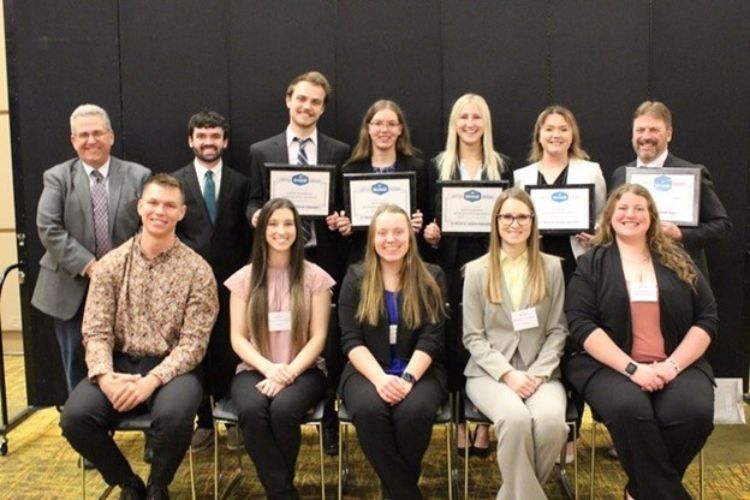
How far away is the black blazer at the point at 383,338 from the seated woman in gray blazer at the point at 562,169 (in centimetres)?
101

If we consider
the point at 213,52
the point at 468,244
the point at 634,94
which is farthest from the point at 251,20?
the point at 634,94

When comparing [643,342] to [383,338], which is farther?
[383,338]

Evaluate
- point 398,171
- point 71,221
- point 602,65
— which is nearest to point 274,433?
point 398,171

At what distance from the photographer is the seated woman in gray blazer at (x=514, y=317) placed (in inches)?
131

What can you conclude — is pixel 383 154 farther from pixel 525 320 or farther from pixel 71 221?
pixel 71 221

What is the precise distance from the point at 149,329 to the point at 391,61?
242 cm

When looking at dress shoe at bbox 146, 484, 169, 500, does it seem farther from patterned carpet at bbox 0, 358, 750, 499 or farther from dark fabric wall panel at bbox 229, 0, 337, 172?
dark fabric wall panel at bbox 229, 0, 337, 172

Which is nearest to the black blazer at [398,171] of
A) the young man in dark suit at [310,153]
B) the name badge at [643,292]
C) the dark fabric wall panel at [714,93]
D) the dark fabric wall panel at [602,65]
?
the young man in dark suit at [310,153]

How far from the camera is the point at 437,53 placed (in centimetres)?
473

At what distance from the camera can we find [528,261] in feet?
11.5

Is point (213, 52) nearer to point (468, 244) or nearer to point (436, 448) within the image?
point (468, 244)

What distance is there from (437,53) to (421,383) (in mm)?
2389

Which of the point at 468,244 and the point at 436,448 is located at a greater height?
the point at 468,244

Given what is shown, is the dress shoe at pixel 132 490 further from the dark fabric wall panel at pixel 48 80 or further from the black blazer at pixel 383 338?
the dark fabric wall panel at pixel 48 80
